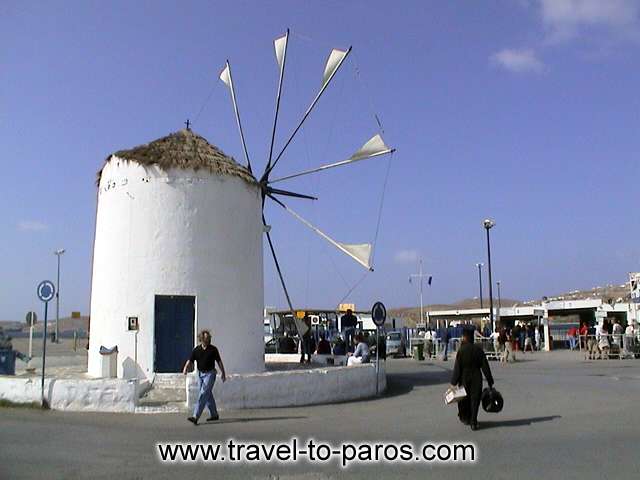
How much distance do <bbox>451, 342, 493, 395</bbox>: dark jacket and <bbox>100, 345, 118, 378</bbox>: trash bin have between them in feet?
29.1

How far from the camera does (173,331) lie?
16359 millimetres

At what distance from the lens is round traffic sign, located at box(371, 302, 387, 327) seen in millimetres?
16594

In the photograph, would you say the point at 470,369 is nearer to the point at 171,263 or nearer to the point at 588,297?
the point at 171,263

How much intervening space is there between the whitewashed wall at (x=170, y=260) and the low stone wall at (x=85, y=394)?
2.71 meters

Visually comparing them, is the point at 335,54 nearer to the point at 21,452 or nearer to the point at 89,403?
the point at 89,403

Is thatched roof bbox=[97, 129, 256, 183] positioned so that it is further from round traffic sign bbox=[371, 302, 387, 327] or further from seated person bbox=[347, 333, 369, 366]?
seated person bbox=[347, 333, 369, 366]

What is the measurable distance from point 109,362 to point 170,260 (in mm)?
2891

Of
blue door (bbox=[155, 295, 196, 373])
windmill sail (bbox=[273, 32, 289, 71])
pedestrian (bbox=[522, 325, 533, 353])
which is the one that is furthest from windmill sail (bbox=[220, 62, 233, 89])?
pedestrian (bbox=[522, 325, 533, 353])

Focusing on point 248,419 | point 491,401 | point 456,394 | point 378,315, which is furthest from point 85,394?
point 491,401

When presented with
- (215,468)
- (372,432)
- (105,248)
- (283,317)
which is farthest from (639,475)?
(283,317)

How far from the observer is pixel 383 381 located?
17.5 metres

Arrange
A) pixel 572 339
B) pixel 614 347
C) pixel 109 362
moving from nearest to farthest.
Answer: pixel 109 362 < pixel 614 347 < pixel 572 339

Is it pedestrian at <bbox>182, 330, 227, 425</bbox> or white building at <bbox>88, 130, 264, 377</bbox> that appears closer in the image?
pedestrian at <bbox>182, 330, 227, 425</bbox>

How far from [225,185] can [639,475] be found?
12.1 metres
